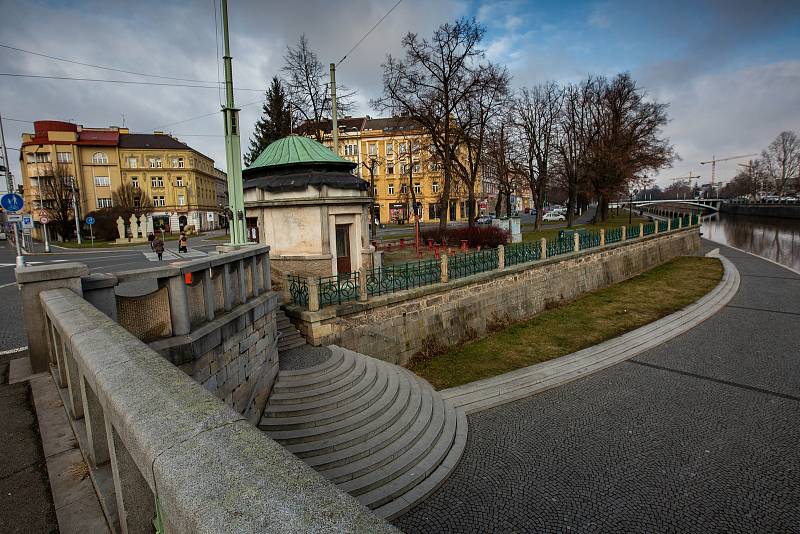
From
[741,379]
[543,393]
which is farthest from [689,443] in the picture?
[741,379]

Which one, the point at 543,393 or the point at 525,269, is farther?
the point at 525,269

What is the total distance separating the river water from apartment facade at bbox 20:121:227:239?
6467 centimetres

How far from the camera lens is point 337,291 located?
11.4m

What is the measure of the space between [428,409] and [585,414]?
141 inches

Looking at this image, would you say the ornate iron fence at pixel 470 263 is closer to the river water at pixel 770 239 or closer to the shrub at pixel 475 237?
the shrub at pixel 475 237

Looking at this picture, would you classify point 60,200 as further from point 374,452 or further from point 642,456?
point 642,456

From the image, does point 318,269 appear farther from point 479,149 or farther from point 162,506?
point 479,149

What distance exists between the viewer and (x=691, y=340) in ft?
47.5

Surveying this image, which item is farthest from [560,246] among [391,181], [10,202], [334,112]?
[391,181]

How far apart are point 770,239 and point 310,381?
195 feet

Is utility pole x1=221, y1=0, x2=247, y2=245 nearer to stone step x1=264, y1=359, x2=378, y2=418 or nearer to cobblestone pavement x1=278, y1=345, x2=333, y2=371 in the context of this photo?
cobblestone pavement x1=278, y1=345, x2=333, y2=371

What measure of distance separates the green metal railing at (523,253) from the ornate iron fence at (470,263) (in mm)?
956

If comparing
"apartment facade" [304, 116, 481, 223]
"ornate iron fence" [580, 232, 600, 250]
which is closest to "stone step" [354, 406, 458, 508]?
"ornate iron fence" [580, 232, 600, 250]

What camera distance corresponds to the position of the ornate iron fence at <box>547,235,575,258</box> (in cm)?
2025
